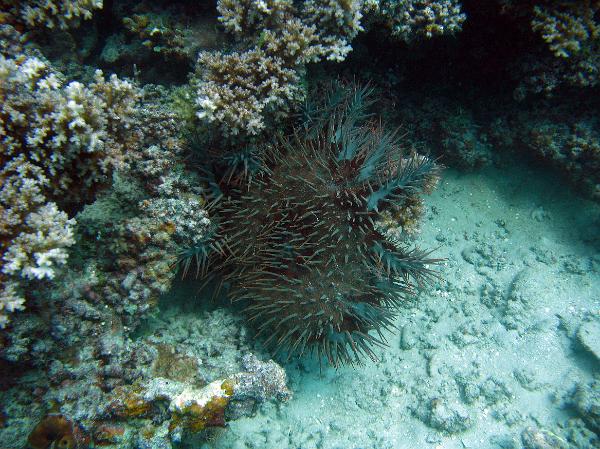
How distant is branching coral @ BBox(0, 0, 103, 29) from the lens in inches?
127

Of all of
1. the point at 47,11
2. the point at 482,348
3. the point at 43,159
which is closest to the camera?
the point at 43,159

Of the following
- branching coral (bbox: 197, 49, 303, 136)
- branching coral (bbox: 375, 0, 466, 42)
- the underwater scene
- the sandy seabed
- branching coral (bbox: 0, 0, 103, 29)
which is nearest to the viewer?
the underwater scene

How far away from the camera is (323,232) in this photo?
345 cm

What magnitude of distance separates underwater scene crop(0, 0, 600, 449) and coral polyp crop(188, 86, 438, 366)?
0.02 m

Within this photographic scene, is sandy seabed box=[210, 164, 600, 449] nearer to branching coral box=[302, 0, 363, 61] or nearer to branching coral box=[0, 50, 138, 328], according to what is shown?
branching coral box=[0, 50, 138, 328]

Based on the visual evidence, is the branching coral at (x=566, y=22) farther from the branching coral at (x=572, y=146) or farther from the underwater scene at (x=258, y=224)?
Answer: the branching coral at (x=572, y=146)

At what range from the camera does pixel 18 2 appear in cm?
324

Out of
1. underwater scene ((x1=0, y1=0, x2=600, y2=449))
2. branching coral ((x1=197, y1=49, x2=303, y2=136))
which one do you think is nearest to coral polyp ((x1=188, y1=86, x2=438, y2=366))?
underwater scene ((x1=0, y1=0, x2=600, y2=449))

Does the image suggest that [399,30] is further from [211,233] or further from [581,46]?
[211,233]

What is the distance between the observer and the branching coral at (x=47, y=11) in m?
3.24

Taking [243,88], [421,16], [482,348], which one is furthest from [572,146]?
[243,88]

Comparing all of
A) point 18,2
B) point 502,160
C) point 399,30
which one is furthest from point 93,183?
point 502,160

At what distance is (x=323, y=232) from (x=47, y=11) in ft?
9.81

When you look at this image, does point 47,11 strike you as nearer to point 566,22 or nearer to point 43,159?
point 43,159
